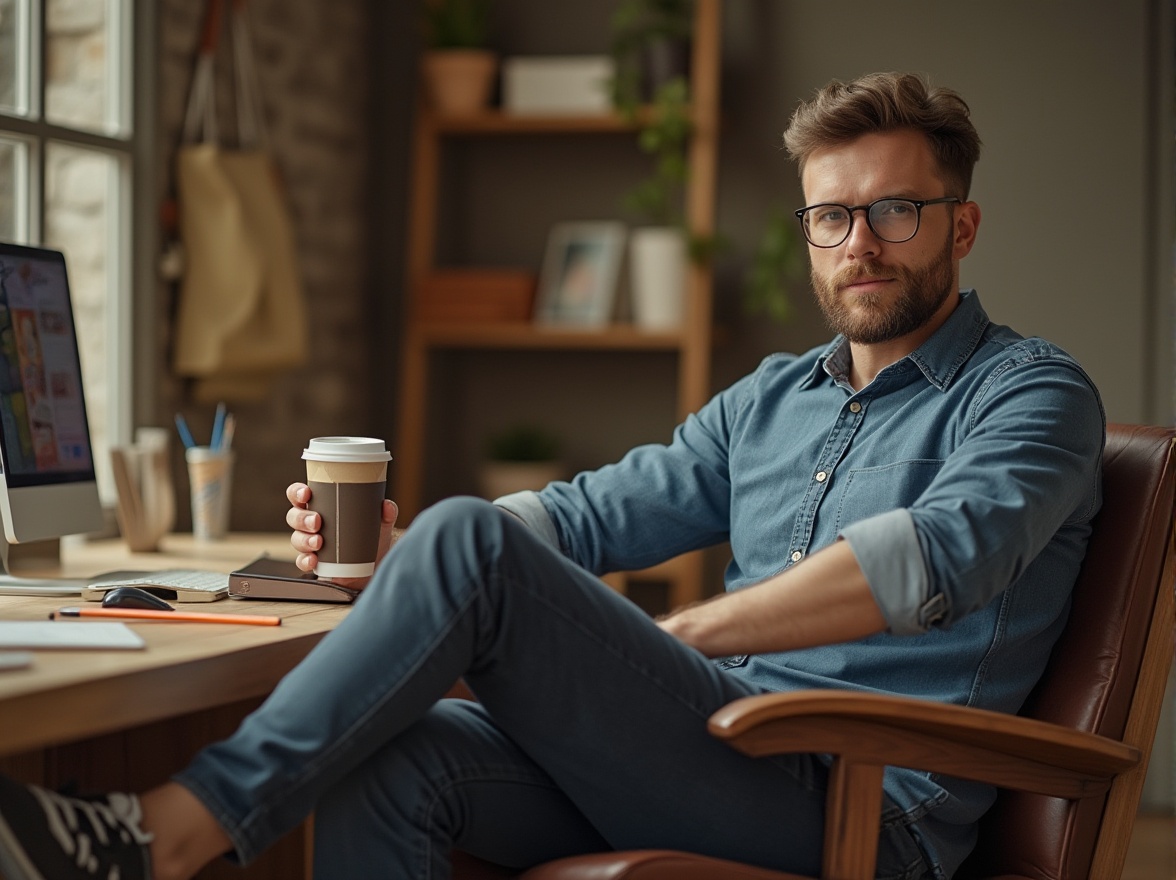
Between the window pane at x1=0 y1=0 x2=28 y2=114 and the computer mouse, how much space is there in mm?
1535

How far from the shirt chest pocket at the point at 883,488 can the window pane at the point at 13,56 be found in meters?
1.92

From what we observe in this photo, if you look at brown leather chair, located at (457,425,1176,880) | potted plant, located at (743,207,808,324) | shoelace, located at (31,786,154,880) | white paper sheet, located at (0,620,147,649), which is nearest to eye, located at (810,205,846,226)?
brown leather chair, located at (457,425,1176,880)

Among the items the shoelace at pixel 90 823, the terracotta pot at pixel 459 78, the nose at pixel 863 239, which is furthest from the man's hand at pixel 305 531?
the terracotta pot at pixel 459 78

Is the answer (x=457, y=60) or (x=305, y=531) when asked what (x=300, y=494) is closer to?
(x=305, y=531)

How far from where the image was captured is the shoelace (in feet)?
3.93

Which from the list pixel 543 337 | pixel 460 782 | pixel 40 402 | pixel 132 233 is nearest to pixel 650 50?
pixel 543 337

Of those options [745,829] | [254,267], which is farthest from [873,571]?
[254,267]

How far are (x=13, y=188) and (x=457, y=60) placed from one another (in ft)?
4.53

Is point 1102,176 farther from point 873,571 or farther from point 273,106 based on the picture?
point 873,571

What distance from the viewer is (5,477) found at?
6.04ft

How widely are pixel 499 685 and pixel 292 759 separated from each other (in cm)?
23

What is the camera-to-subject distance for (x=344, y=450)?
5.53 feet

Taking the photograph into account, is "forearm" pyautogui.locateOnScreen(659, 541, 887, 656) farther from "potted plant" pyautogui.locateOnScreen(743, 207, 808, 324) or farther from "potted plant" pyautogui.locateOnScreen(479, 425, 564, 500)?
"potted plant" pyautogui.locateOnScreen(479, 425, 564, 500)

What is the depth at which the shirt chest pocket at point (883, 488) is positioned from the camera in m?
1.72
